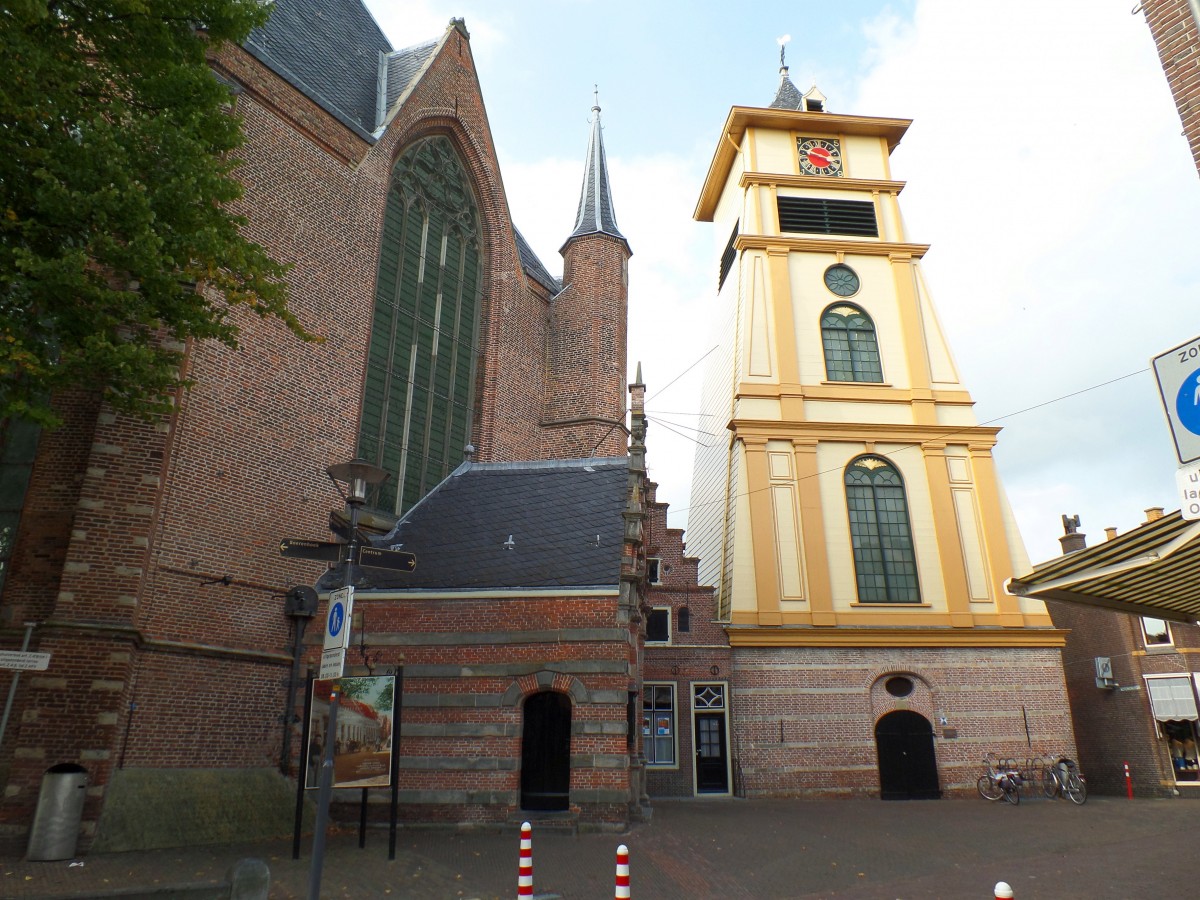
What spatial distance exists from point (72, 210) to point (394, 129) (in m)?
11.6

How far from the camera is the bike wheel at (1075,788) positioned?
63.4ft

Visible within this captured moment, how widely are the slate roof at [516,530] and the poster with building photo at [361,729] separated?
2411 mm

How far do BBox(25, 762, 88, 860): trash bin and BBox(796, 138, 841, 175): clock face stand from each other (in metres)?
25.8

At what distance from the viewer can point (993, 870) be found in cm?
1082

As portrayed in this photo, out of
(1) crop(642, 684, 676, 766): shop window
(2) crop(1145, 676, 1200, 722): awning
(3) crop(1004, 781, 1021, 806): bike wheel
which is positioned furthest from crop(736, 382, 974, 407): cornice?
(2) crop(1145, 676, 1200, 722): awning

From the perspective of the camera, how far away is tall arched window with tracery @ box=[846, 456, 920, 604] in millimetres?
22484

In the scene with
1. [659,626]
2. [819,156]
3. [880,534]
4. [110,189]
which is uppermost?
[819,156]

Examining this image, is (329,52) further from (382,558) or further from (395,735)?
(395,735)

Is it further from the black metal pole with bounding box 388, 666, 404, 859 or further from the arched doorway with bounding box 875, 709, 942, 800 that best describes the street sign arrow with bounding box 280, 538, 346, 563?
the arched doorway with bounding box 875, 709, 942, 800

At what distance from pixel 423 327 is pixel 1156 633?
24.6 meters

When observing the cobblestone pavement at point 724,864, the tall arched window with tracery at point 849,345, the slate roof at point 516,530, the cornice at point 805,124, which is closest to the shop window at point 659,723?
the cobblestone pavement at point 724,864

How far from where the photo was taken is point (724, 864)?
1109 centimetres

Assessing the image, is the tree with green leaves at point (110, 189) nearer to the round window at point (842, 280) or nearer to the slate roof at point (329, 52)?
the slate roof at point (329, 52)

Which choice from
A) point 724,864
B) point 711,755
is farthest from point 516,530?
point 711,755
